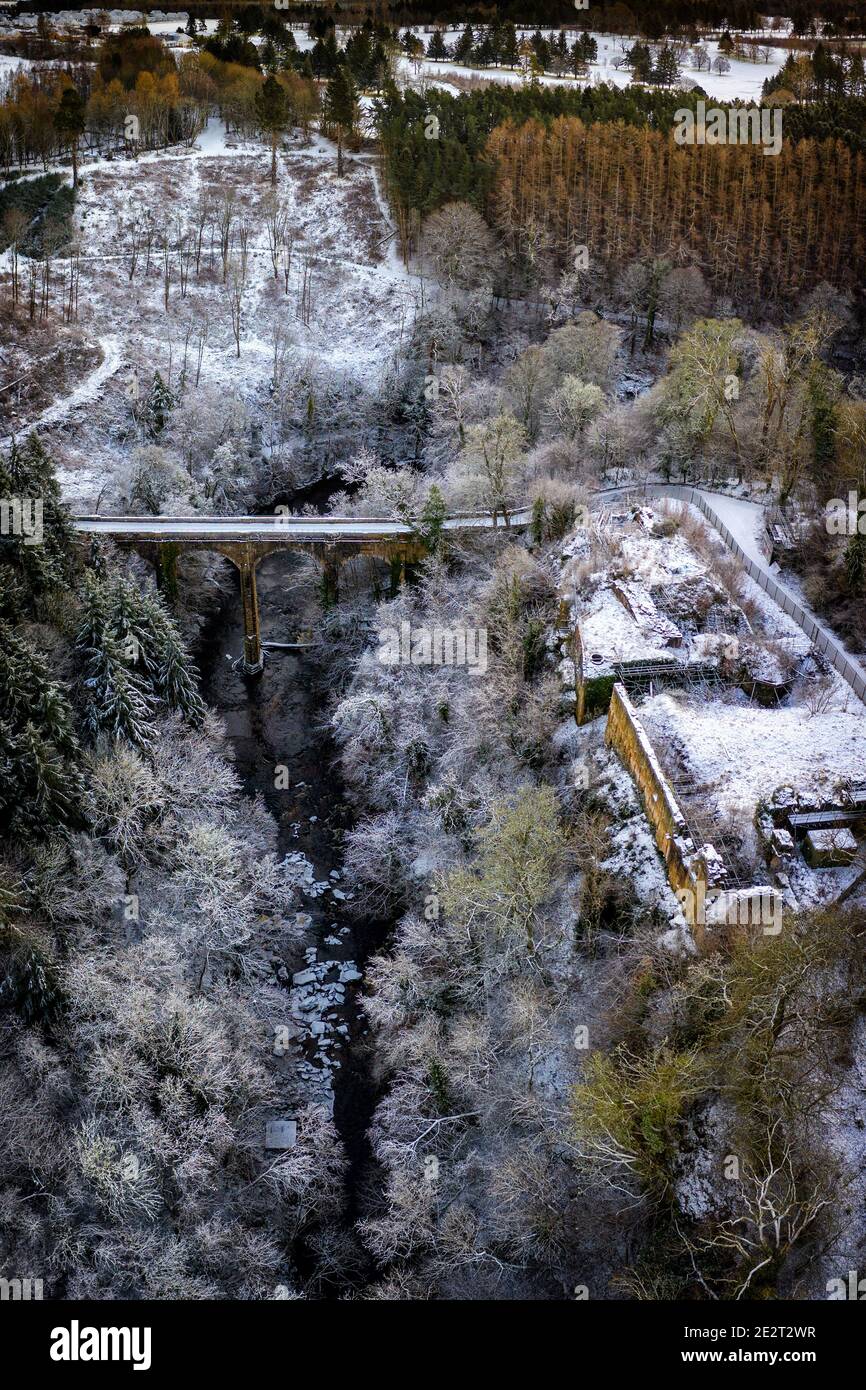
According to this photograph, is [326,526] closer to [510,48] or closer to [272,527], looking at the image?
[272,527]

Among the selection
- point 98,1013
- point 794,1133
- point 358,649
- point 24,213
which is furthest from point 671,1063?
point 24,213

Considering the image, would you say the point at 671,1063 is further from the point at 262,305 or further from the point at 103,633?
the point at 262,305

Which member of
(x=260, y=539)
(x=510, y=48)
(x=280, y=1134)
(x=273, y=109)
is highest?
(x=510, y=48)

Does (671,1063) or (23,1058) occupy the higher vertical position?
(671,1063)

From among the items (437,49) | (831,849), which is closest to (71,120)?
(437,49)

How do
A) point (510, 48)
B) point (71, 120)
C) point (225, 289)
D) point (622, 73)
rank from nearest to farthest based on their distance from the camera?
point (225, 289)
point (71, 120)
point (622, 73)
point (510, 48)

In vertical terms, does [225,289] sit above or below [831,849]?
above

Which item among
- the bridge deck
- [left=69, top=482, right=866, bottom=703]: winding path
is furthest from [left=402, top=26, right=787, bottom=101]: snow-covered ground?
the bridge deck
